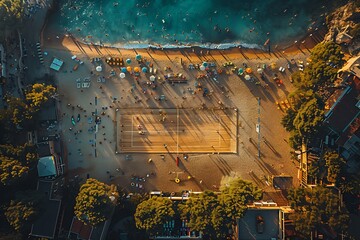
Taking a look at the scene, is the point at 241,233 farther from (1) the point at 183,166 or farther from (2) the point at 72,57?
(2) the point at 72,57

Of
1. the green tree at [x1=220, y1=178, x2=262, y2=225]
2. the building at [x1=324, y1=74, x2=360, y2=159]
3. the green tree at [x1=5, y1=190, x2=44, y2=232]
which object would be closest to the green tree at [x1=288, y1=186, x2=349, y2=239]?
the green tree at [x1=220, y1=178, x2=262, y2=225]

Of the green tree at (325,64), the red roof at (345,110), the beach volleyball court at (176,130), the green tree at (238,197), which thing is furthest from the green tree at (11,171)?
the red roof at (345,110)

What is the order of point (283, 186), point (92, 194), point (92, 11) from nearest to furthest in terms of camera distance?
point (92, 194) < point (283, 186) < point (92, 11)

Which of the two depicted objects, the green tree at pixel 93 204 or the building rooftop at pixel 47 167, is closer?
the green tree at pixel 93 204

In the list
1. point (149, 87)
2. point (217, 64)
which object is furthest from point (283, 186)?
point (149, 87)

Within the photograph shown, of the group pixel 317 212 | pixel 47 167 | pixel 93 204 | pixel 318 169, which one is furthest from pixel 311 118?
pixel 47 167

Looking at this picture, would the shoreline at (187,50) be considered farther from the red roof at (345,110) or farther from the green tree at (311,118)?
the green tree at (311,118)

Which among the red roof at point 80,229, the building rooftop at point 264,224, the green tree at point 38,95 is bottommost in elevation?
the red roof at point 80,229

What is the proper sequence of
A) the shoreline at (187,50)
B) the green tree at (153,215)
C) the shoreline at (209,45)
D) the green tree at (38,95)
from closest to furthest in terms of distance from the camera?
1. the green tree at (153,215)
2. the green tree at (38,95)
3. the shoreline at (187,50)
4. the shoreline at (209,45)
